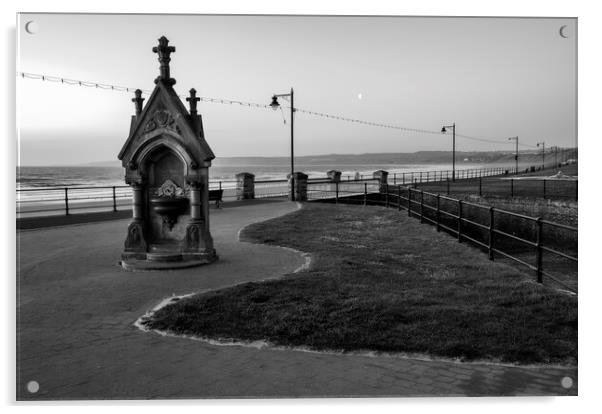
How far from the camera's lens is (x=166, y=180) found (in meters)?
8.95

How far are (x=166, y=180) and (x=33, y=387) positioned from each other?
15.7ft

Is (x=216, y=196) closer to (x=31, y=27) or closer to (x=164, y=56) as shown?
(x=164, y=56)

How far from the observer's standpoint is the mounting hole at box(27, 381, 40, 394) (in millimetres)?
4578

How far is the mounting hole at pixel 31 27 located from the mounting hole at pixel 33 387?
395 cm

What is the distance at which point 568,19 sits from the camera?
6.36 meters

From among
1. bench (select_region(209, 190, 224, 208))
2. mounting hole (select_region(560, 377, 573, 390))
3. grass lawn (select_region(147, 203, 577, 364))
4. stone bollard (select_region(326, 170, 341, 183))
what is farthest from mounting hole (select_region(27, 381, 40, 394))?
stone bollard (select_region(326, 170, 341, 183))

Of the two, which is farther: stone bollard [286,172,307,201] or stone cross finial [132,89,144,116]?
stone bollard [286,172,307,201]

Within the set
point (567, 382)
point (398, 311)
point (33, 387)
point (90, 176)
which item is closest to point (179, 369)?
point (33, 387)

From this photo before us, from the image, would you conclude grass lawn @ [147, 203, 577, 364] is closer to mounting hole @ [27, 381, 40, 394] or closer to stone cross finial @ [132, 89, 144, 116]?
mounting hole @ [27, 381, 40, 394]

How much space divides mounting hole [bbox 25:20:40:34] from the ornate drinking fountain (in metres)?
2.20

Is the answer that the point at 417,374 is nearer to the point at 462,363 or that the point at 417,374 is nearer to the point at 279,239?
the point at 462,363

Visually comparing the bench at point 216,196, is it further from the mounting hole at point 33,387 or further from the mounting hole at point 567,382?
the mounting hole at point 567,382

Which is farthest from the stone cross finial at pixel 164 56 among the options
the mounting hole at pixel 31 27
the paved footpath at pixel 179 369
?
the paved footpath at pixel 179 369

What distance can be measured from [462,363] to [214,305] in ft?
9.36
